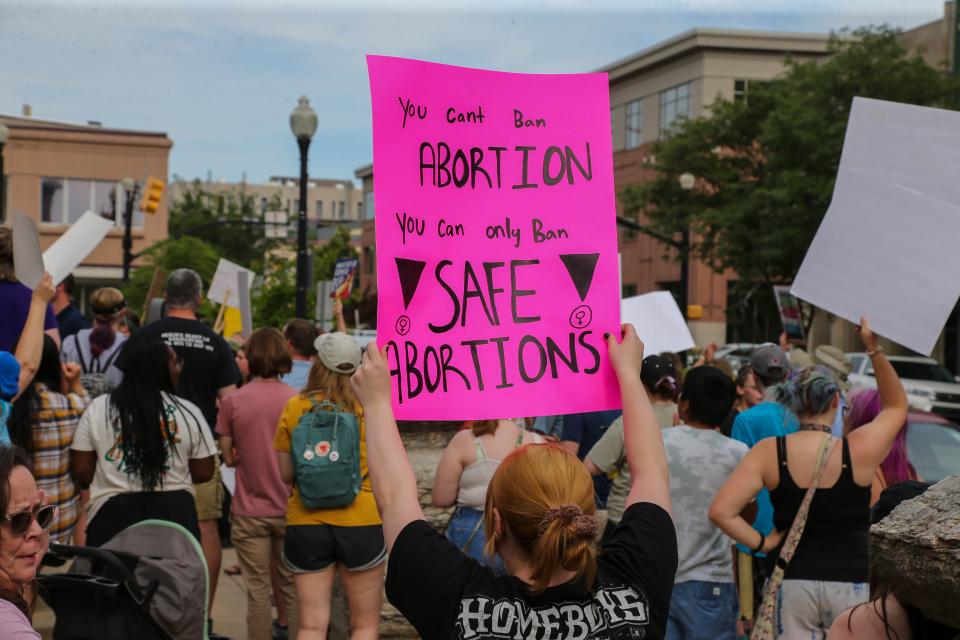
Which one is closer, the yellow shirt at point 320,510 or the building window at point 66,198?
the yellow shirt at point 320,510

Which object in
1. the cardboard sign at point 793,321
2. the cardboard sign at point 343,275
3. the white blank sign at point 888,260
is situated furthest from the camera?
the cardboard sign at point 343,275

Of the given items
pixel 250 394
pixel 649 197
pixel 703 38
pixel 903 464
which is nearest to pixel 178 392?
pixel 250 394

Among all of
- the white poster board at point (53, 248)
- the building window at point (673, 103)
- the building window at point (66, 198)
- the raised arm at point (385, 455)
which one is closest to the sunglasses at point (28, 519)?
the raised arm at point (385, 455)

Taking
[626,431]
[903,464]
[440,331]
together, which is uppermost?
[440,331]

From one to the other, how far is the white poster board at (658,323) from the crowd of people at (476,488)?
21.0 inches

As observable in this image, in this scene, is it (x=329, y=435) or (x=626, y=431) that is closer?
(x=626, y=431)

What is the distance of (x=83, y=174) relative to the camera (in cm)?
4822

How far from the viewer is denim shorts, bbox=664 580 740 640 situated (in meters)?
4.94

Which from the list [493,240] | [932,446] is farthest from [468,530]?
[932,446]

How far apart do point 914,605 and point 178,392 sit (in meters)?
5.48

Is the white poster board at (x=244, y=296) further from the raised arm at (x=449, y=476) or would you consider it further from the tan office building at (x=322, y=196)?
the tan office building at (x=322, y=196)

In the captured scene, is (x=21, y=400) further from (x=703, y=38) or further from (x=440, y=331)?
(x=703, y=38)

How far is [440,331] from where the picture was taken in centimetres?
279

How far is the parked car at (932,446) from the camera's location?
27.2 ft
